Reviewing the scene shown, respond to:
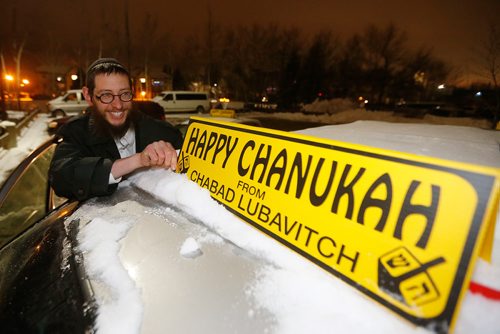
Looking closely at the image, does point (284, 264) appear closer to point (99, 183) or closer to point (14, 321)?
point (14, 321)

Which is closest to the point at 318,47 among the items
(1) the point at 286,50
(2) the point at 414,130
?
(1) the point at 286,50

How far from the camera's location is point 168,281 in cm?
94

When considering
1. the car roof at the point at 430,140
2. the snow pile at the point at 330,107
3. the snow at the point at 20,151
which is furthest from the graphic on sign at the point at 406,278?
the snow pile at the point at 330,107

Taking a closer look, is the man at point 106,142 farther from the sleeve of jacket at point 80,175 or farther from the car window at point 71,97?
the car window at point 71,97

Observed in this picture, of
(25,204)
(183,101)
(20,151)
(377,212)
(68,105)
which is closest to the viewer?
(377,212)

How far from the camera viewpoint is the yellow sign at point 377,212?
707 millimetres

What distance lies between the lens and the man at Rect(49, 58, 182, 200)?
1626 mm

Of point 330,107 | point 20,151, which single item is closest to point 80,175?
point 20,151

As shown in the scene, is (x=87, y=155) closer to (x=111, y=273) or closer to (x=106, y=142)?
(x=106, y=142)

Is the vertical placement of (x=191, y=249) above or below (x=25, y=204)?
above

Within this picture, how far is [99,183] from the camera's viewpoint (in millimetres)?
1600

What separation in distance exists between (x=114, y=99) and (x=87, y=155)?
418 mm

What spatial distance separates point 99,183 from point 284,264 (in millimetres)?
1141

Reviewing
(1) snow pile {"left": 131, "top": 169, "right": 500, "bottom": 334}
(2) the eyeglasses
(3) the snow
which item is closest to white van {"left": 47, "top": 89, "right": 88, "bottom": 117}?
(3) the snow
